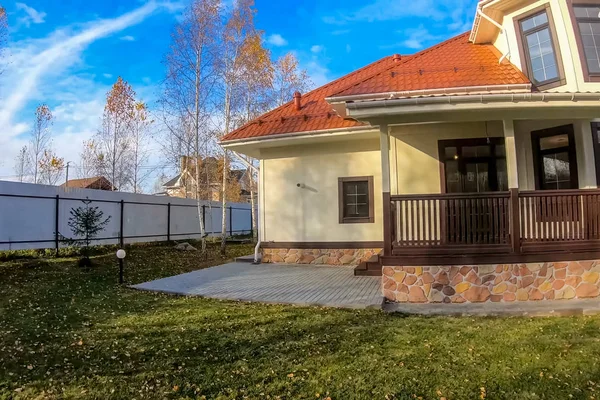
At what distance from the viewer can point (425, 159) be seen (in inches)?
353

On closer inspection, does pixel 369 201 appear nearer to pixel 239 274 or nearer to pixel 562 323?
pixel 239 274

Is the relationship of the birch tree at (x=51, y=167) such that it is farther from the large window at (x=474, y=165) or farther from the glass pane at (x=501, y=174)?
the glass pane at (x=501, y=174)

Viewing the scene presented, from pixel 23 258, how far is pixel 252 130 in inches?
284

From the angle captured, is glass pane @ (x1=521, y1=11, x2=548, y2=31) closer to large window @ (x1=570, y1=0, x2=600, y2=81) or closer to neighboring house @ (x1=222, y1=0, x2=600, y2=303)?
neighboring house @ (x1=222, y1=0, x2=600, y2=303)

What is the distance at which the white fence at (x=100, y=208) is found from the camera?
11.9 metres

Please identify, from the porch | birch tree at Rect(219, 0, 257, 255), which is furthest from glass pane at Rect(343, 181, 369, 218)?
birch tree at Rect(219, 0, 257, 255)

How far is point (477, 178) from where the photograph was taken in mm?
8484

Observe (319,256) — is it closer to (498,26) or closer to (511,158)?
(511,158)

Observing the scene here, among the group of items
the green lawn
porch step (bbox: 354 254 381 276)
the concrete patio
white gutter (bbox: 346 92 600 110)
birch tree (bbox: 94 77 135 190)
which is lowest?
the green lawn

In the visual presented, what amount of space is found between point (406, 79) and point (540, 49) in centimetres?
262

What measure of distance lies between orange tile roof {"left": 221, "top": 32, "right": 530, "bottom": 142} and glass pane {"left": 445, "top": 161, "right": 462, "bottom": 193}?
1.76 m

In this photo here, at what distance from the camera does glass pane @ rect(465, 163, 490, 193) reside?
8422 mm

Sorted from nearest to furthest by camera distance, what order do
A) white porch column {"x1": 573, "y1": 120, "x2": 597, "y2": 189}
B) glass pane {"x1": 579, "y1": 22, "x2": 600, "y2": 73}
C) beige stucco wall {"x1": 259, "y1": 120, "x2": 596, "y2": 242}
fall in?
white porch column {"x1": 573, "y1": 120, "x2": 597, "y2": 189} → glass pane {"x1": 579, "y1": 22, "x2": 600, "y2": 73} → beige stucco wall {"x1": 259, "y1": 120, "x2": 596, "y2": 242}

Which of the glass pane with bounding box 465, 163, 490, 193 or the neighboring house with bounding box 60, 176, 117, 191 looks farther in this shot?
the neighboring house with bounding box 60, 176, 117, 191
